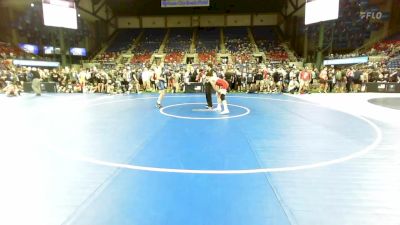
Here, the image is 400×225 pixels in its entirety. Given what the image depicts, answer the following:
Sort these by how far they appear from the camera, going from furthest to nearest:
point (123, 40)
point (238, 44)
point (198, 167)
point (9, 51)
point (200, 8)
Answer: point (123, 40), point (200, 8), point (238, 44), point (9, 51), point (198, 167)

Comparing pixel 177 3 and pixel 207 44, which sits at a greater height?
pixel 177 3

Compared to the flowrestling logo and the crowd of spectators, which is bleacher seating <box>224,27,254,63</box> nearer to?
the flowrestling logo

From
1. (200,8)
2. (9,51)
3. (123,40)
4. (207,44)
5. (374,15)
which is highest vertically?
(200,8)

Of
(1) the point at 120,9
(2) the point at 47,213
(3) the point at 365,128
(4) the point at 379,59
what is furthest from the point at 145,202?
(1) the point at 120,9

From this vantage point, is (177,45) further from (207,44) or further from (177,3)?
(177,3)

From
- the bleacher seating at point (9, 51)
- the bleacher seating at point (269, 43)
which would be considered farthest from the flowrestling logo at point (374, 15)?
the bleacher seating at point (9, 51)

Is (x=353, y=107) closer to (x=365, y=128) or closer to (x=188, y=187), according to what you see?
(x=365, y=128)

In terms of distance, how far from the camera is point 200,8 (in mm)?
38062

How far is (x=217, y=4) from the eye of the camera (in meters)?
37.4

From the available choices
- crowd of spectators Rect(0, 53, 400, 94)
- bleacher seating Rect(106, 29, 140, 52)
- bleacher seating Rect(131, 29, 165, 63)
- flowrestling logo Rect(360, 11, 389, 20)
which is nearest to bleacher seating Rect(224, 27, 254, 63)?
bleacher seating Rect(131, 29, 165, 63)

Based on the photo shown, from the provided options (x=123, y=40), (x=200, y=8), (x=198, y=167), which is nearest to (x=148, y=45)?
(x=123, y=40)

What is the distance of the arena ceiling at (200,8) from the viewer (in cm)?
3672

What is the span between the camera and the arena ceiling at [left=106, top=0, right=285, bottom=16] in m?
Answer: 36.7

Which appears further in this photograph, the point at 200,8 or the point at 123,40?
the point at 123,40
